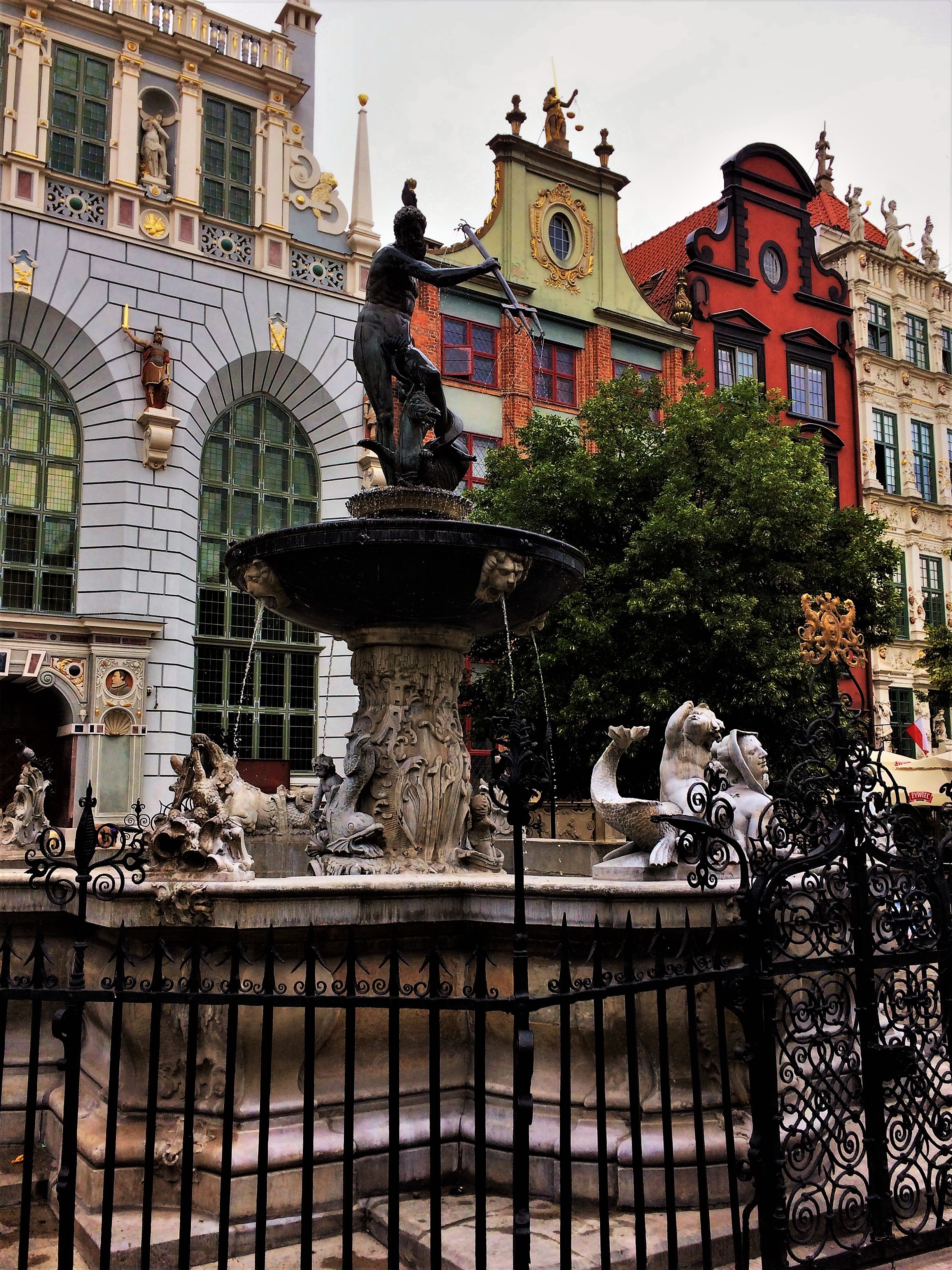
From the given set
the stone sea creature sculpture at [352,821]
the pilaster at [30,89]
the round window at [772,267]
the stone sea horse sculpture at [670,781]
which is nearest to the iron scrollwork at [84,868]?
the stone sea creature sculpture at [352,821]

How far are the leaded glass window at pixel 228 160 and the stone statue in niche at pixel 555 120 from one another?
355 inches

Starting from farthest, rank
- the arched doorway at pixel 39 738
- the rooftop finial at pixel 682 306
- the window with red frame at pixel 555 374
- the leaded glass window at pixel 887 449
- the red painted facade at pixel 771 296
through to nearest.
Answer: the leaded glass window at pixel 887 449 < the red painted facade at pixel 771 296 < the rooftop finial at pixel 682 306 < the window with red frame at pixel 555 374 < the arched doorway at pixel 39 738

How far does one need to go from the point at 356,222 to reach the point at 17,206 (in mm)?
7080

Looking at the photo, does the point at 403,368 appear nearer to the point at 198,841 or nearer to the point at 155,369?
the point at 198,841

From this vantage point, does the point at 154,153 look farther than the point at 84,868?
Yes

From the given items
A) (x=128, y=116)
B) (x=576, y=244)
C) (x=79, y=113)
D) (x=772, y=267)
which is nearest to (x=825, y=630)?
(x=576, y=244)

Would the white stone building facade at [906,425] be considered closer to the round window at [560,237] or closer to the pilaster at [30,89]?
the round window at [560,237]

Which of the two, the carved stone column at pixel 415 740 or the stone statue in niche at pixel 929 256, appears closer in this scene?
the carved stone column at pixel 415 740

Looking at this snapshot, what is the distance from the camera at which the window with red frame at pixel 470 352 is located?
26.9m

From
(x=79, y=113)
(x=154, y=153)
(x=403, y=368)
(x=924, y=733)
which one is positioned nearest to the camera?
(x=403, y=368)

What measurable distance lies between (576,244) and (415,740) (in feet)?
79.3

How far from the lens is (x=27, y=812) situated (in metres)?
9.05

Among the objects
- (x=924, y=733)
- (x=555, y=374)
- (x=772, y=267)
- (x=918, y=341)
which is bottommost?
(x=924, y=733)

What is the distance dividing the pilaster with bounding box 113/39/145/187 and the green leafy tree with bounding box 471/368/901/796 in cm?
917
